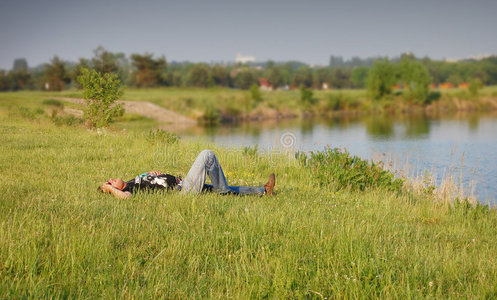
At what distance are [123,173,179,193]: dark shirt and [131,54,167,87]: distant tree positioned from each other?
61255 millimetres

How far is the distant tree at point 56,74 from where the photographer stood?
173ft

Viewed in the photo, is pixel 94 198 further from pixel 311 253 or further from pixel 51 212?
pixel 311 253

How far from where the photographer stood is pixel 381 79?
6297 cm

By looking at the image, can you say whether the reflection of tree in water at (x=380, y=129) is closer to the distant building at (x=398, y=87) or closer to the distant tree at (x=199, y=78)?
the distant building at (x=398, y=87)

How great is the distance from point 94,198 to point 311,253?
356cm

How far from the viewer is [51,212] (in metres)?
5.18

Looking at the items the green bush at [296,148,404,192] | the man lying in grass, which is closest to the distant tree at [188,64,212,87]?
the green bush at [296,148,404,192]

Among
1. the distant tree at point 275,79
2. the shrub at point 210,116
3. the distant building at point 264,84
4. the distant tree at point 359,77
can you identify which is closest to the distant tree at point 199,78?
the distant building at point 264,84

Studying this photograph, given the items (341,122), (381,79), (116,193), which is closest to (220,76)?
(381,79)

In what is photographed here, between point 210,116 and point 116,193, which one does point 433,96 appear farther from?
point 116,193

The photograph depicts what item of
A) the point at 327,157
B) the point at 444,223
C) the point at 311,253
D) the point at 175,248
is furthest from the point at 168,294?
the point at 327,157

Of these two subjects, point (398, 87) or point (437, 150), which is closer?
point (437, 150)

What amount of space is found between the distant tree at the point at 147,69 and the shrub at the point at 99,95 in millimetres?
50625

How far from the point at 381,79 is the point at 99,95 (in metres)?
54.2
